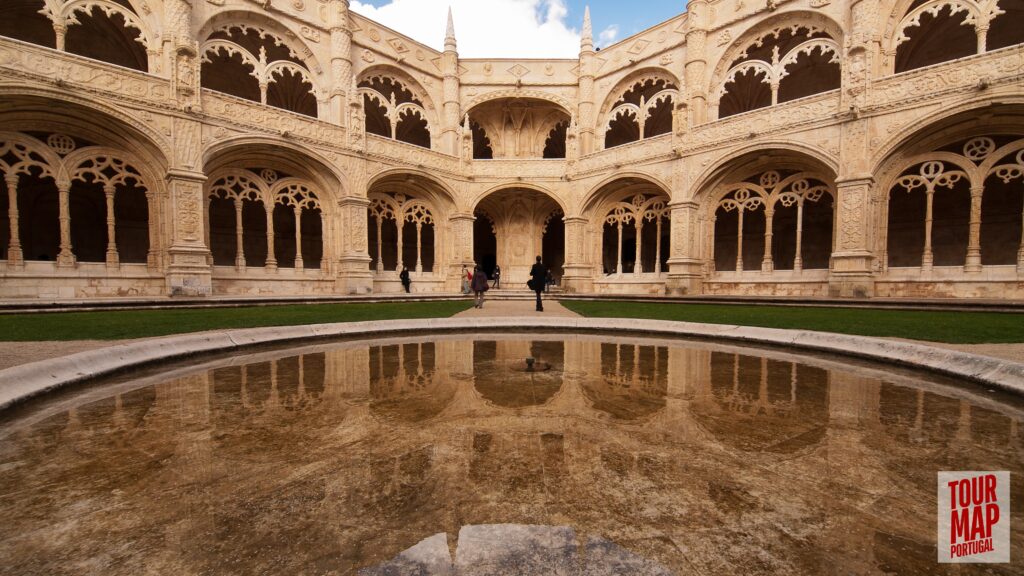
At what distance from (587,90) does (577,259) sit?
291 inches

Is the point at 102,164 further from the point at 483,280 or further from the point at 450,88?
the point at 450,88

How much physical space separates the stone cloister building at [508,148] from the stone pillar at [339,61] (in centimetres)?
7

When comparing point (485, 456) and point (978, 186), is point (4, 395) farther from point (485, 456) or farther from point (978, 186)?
point (978, 186)

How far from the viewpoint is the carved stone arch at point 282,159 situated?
481 inches

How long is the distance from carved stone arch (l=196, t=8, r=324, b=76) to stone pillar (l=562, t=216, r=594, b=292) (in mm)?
11207

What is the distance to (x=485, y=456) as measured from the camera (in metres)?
1.84

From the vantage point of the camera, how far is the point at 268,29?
13.7 metres

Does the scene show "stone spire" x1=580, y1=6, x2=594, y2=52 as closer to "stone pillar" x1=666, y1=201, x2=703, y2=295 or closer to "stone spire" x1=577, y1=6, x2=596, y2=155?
"stone spire" x1=577, y1=6, x2=596, y2=155

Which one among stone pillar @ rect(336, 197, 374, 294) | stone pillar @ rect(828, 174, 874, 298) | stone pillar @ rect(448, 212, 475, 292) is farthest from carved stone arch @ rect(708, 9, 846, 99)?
stone pillar @ rect(336, 197, 374, 294)

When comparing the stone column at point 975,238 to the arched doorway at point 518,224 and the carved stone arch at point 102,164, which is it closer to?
the arched doorway at point 518,224

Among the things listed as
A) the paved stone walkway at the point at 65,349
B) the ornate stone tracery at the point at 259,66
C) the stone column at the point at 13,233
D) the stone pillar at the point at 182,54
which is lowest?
the paved stone walkway at the point at 65,349

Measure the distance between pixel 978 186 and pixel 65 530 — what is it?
17.3m

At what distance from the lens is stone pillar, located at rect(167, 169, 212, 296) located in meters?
11.3

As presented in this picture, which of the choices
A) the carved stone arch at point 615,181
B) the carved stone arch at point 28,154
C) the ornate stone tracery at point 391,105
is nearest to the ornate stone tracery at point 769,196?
the carved stone arch at point 615,181
